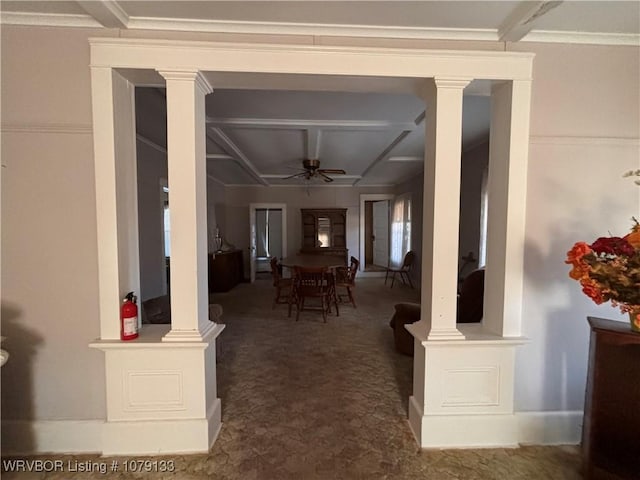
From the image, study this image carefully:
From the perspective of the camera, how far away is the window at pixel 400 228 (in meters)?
6.66

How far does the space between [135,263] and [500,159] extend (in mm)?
2393

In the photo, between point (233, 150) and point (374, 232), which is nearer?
point (233, 150)

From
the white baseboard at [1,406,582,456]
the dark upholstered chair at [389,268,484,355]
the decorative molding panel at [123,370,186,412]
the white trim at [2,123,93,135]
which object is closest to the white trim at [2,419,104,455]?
the white baseboard at [1,406,582,456]

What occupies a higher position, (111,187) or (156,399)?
(111,187)

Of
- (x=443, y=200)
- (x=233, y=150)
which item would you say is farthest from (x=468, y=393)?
(x=233, y=150)

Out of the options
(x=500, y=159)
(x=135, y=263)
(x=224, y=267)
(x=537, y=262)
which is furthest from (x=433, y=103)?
(x=224, y=267)

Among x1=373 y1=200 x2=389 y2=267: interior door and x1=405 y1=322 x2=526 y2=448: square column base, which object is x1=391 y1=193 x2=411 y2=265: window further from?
x1=405 y1=322 x2=526 y2=448: square column base

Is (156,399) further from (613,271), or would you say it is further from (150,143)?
(150,143)

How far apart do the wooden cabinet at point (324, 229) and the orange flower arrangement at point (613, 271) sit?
6.21m

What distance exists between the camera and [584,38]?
5.88 ft

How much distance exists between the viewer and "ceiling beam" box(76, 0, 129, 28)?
1489mm

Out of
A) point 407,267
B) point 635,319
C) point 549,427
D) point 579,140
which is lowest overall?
point 549,427

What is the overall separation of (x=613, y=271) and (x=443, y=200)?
2.73 feet

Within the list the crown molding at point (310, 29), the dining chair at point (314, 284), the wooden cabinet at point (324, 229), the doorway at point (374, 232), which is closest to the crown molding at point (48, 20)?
the crown molding at point (310, 29)
